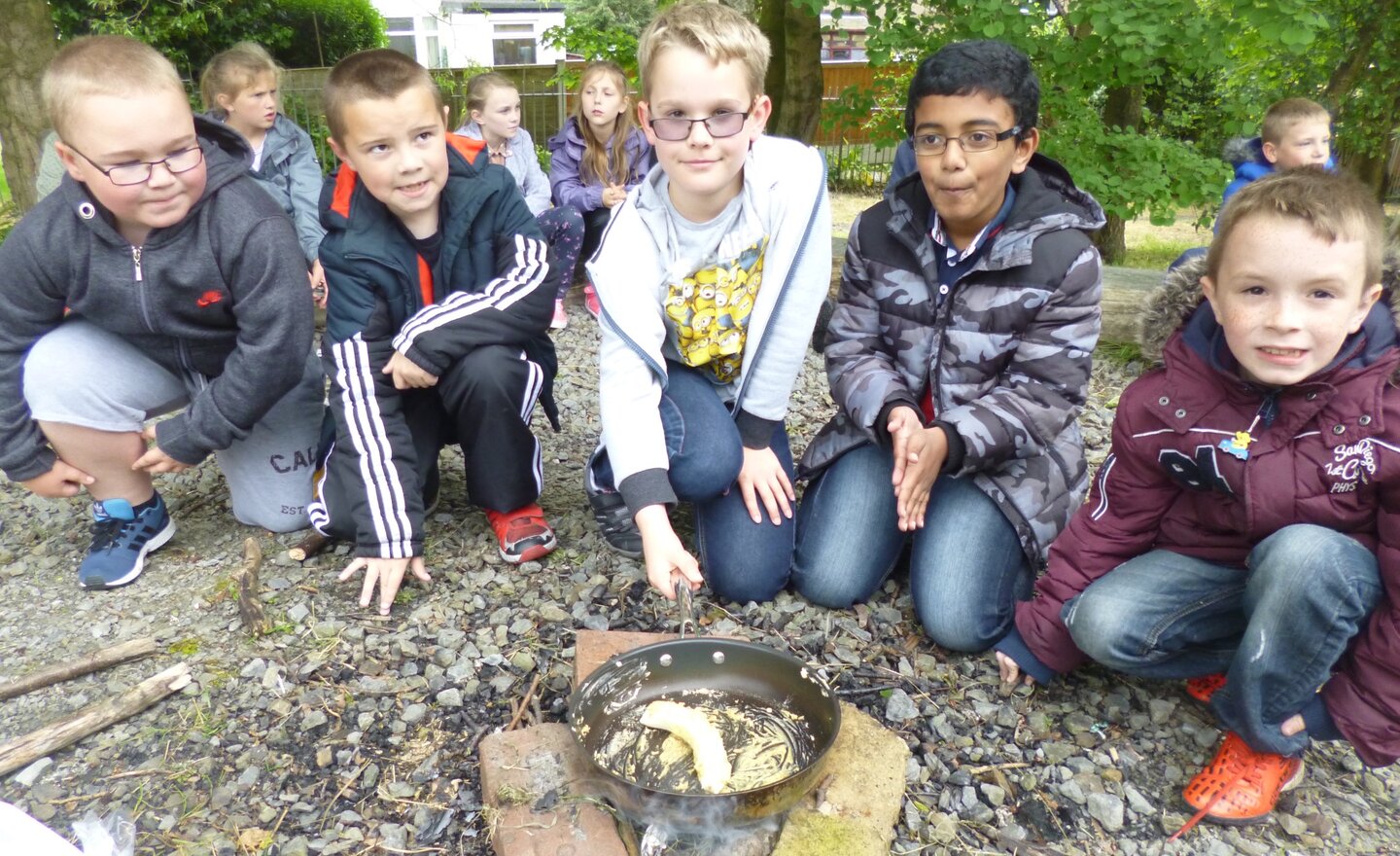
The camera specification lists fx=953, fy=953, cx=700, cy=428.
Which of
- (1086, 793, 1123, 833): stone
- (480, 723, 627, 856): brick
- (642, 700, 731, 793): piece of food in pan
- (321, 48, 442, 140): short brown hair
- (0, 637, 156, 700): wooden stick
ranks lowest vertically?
(1086, 793, 1123, 833): stone

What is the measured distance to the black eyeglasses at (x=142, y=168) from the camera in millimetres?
2436

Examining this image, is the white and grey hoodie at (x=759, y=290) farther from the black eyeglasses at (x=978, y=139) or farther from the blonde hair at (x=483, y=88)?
the blonde hair at (x=483, y=88)

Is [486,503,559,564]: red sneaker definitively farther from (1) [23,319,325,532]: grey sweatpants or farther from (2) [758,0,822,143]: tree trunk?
(2) [758,0,822,143]: tree trunk

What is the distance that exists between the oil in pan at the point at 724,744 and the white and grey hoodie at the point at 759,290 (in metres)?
0.61

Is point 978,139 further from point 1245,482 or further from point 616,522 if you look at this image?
point 616,522

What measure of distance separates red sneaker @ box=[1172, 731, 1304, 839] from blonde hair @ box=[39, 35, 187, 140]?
117 inches

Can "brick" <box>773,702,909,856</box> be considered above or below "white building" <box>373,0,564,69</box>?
below

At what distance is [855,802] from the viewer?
1814mm

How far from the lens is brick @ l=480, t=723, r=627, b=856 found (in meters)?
1.70

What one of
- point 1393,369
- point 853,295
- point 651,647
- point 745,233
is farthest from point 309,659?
point 1393,369

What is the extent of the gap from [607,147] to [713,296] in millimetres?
3567

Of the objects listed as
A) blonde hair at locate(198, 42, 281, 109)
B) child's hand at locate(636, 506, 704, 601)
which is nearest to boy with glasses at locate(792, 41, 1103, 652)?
child's hand at locate(636, 506, 704, 601)

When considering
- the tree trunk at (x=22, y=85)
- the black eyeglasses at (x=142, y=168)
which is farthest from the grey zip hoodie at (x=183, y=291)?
the tree trunk at (x=22, y=85)

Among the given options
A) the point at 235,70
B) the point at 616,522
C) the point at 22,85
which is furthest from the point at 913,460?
the point at 22,85
